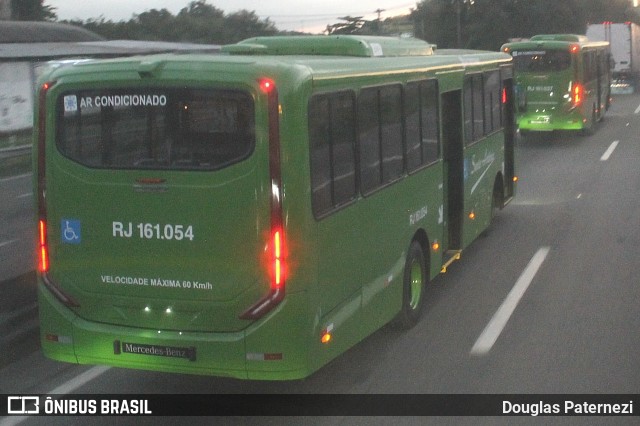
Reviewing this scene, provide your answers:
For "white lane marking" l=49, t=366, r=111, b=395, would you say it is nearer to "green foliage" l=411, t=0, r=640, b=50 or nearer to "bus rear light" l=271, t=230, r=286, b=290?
"bus rear light" l=271, t=230, r=286, b=290

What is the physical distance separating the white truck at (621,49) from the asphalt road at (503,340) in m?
39.5

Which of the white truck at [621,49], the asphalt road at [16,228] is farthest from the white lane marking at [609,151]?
the white truck at [621,49]

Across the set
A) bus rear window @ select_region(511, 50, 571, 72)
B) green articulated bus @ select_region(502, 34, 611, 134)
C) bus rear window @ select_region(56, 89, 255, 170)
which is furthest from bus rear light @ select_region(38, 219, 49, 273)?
bus rear window @ select_region(511, 50, 571, 72)

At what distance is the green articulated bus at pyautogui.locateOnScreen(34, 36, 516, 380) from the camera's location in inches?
263

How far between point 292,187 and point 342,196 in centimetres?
A: 97

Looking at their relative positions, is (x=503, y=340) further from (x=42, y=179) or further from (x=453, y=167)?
(x=42, y=179)

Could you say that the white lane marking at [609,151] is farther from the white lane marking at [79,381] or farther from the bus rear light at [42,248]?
the bus rear light at [42,248]

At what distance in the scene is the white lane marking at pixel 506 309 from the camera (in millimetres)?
9043

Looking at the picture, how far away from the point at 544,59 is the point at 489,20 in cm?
4355

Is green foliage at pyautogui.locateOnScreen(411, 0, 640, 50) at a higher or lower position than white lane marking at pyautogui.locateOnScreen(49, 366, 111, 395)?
higher

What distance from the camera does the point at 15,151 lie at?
24125 millimetres

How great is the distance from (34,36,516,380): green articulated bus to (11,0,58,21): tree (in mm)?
54648

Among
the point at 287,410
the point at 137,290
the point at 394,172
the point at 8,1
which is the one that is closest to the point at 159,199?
the point at 137,290

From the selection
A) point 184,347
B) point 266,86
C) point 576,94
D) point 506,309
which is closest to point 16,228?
point 506,309
